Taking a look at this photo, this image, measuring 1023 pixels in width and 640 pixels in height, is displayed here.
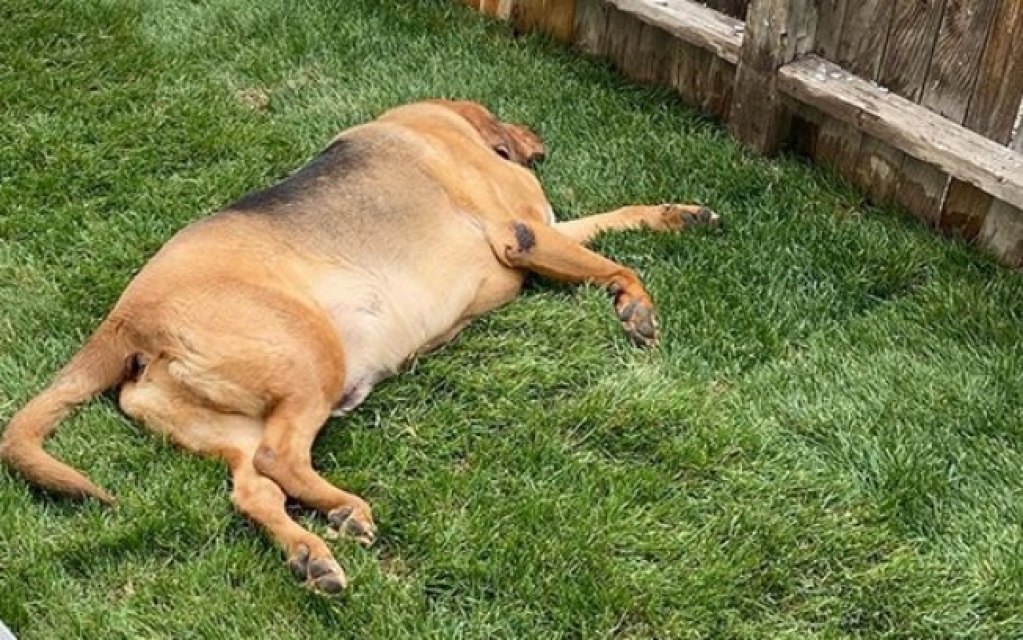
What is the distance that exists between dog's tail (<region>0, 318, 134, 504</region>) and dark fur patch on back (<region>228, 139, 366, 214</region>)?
0.70m

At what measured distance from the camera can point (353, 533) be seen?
383 cm

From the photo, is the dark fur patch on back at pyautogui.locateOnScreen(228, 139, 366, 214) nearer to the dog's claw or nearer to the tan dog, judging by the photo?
the tan dog

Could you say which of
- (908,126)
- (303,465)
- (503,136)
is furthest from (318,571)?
(908,126)

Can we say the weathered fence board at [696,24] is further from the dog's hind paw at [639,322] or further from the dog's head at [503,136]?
the dog's hind paw at [639,322]

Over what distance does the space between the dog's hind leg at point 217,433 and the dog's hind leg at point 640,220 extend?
5.50 ft

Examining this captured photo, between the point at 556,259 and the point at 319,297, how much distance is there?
977 mm

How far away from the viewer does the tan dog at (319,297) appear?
13.0 ft

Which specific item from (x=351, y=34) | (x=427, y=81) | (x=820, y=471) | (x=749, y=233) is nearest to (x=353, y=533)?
(x=820, y=471)

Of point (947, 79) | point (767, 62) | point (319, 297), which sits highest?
point (947, 79)

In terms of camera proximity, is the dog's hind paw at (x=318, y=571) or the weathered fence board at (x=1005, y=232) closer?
the dog's hind paw at (x=318, y=571)

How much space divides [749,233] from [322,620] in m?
2.48

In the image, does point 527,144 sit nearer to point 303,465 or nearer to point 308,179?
point 308,179

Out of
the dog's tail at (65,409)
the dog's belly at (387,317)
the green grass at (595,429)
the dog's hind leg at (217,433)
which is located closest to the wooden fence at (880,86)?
the green grass at (595,429)

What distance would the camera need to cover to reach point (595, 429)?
4.27m
